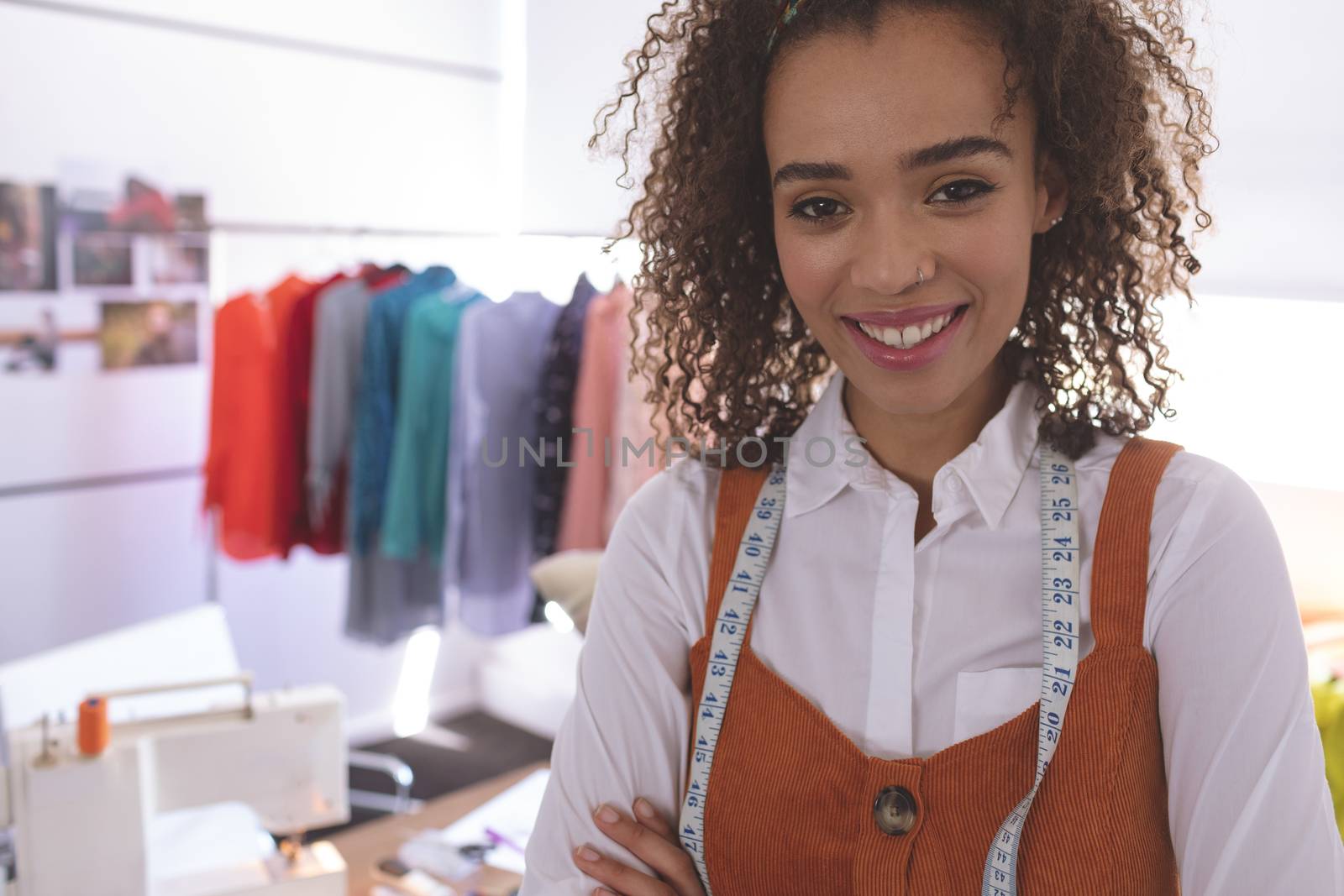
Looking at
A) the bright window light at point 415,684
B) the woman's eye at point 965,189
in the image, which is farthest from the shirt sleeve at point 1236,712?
the bright window light at point 415,684

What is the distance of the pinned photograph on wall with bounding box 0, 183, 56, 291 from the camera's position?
10.8ft

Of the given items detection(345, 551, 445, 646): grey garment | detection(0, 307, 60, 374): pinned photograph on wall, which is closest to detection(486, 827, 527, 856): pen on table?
Result: detection(345, 551, 445, 646): grey garment

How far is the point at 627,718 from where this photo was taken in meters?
1.25

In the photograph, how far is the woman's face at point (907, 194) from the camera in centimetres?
108

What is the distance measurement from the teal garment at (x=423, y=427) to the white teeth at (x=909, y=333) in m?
2.17

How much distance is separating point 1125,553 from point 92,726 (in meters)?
1.23

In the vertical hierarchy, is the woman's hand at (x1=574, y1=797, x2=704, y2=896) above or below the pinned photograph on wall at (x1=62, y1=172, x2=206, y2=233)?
below

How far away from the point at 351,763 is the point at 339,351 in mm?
1626

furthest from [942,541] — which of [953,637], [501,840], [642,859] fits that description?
[501,840]

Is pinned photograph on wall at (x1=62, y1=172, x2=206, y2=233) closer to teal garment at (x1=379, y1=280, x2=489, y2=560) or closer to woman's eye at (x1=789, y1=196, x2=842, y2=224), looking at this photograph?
teal garment at (x1=379, y1=280, x2=489, y2=560)

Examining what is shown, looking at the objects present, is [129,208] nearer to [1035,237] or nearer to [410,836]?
[410,836]

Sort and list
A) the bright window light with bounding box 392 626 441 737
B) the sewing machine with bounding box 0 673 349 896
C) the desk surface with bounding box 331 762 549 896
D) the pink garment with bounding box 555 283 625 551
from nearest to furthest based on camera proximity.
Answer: the sewing machine with bounding box 0 673 349 896 → the desk surface with bounding box 331 762 549 896 → the pink garment with bounding box 555 283 625 551 → the bright window light with bounding box 392 626 441 737

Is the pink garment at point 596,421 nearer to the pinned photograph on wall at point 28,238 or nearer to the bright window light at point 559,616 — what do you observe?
the bright window light at point 559,616

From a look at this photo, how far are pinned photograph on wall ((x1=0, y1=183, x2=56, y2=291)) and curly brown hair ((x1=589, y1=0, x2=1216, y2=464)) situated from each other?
2.60m
